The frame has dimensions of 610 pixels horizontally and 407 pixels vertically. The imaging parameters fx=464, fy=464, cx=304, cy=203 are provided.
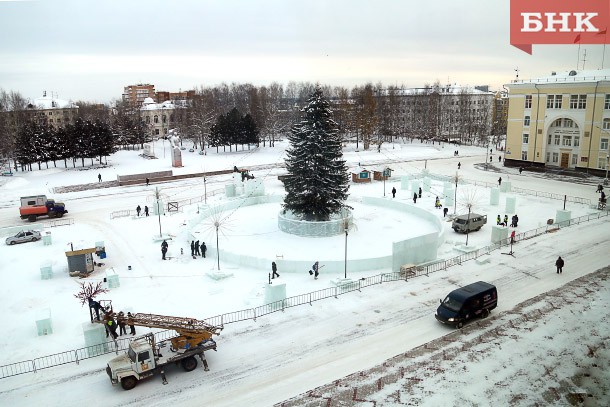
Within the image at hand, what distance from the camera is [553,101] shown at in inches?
2122

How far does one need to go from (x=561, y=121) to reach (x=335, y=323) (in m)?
48.5

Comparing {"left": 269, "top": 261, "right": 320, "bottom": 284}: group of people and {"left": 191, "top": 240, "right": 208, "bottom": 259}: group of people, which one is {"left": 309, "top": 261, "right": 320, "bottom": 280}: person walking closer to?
{"left": 269, "top": 261, "right": 320, "bottom": 284}: group of people

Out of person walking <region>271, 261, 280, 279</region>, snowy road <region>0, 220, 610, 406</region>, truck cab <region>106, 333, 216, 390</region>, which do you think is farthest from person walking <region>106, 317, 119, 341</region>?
person walking <region>271, 261, 280, 279</region>

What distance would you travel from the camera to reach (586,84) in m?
50.3

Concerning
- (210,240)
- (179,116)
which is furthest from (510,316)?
(179,116)

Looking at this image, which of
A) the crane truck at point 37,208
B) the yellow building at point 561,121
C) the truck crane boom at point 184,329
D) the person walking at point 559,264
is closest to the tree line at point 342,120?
the yellow building at point 561,121

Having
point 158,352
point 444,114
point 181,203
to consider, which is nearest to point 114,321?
point 158,352

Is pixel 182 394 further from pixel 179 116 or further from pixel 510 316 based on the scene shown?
pixel 179 116

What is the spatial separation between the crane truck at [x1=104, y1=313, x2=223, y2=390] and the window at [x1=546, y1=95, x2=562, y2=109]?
5202 cm

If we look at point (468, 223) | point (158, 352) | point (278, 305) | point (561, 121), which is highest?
point (561, 121)

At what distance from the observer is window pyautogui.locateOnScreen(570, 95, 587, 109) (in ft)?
168

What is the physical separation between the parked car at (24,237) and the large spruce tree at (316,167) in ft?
54.4

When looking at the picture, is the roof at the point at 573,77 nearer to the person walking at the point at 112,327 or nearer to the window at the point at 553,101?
the window at the point at 553,101

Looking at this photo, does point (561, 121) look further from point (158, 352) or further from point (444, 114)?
point (444, 114)
